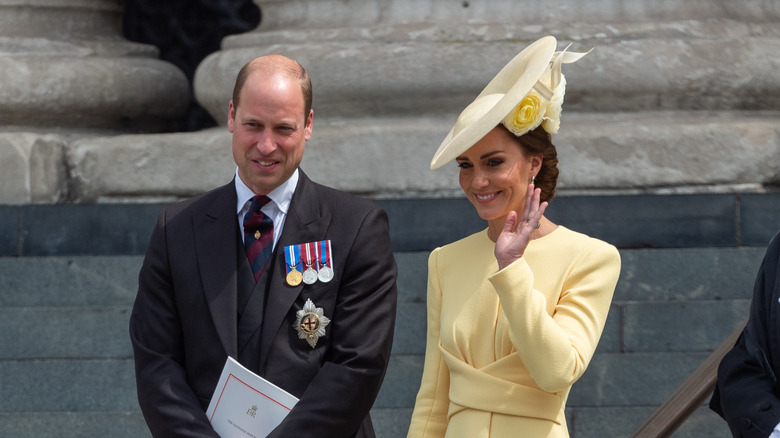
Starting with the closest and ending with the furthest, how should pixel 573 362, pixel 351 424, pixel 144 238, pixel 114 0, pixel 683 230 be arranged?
pixel 573 362, pixel 351 424, pixel 683 230, pixel 144 238, pixel 114 0

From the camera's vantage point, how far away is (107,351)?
4.96 metres

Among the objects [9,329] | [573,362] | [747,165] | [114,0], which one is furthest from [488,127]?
[114,0]

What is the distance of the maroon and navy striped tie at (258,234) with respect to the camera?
10.3ft

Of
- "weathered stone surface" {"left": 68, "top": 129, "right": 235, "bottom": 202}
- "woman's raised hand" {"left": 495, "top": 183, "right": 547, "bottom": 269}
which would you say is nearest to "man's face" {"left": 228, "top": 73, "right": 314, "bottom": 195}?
"woman's raised hand" {"left": 495, "top": 183, "right": 547, "bottom": 269}

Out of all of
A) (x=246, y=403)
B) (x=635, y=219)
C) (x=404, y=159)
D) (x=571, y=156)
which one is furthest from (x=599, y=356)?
(x=246, y=403)

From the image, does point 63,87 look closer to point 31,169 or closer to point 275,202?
point 31,169

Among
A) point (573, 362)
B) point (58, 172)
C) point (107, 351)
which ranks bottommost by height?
point (107, 351)

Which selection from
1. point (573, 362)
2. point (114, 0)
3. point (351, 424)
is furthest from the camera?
point (114, 0)

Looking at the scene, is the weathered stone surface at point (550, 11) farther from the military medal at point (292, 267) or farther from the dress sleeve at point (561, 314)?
the dress sleeve at point (561, 314)

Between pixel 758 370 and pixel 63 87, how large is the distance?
3991 millimetres

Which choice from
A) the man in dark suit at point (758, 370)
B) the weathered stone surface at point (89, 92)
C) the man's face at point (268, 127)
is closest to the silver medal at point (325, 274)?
the man's face at point (268, 127)

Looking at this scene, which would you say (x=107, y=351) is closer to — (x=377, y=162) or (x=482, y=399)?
(x=377, y=162)

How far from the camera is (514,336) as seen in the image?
279 centimetres

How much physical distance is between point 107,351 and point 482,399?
249 cm
